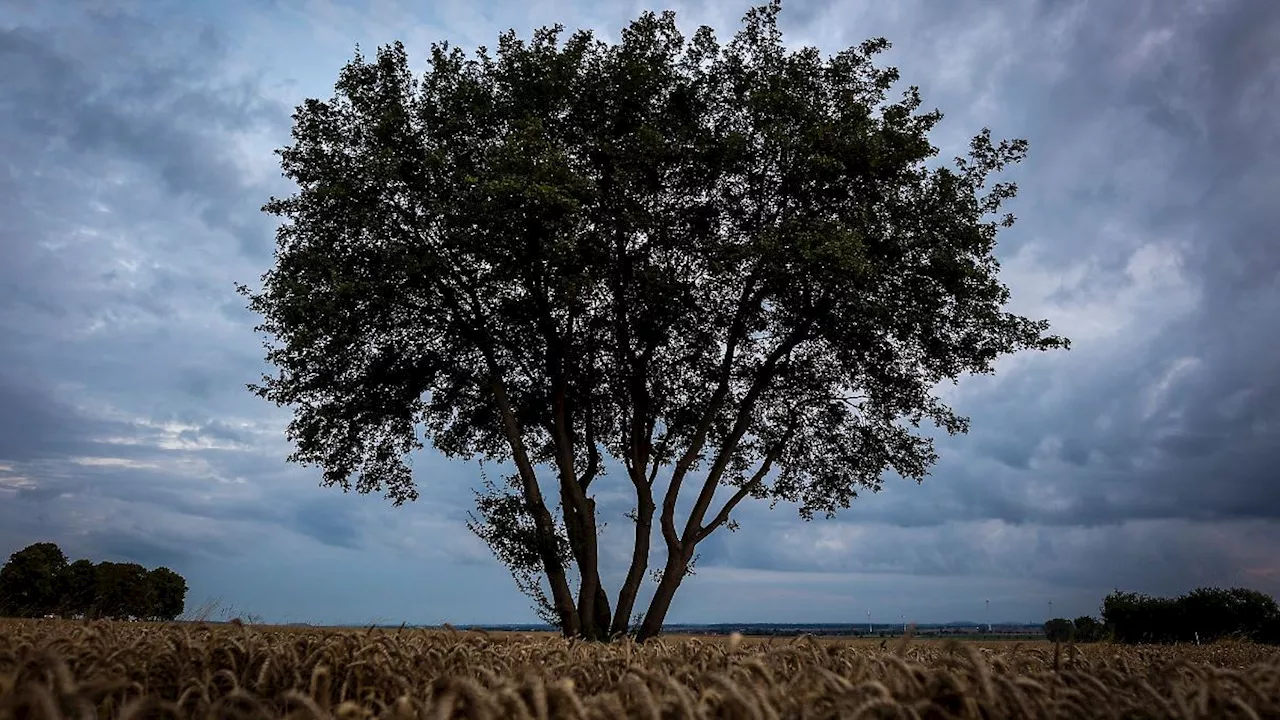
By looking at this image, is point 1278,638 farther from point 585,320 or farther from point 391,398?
point 391,398

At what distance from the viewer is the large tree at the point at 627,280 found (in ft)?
74.3

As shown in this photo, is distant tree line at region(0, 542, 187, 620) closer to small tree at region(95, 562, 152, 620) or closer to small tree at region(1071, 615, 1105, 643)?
small tree at region(95, 562, 152, 620)

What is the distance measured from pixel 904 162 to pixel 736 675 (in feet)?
69.4

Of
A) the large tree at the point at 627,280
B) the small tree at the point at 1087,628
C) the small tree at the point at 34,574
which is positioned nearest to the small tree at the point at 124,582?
the small tree at the point at 34,574

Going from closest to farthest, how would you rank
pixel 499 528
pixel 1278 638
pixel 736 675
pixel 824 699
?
pixel 824 699
pixel 736 675
pixel 499 528
pixel 1278 638

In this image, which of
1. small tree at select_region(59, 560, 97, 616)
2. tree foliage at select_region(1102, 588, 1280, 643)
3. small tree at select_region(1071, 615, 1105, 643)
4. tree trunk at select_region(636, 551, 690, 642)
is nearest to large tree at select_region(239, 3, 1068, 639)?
tree trunk at select_region(636, 551, 690, 642)

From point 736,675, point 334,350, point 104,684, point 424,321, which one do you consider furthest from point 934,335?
point 104,684

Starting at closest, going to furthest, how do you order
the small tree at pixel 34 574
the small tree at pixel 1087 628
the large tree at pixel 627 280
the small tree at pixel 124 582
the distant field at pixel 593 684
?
the distant field at pixel 593 684, the large tree at pixel 627 280, the small tree at pixel 1087 628, the small tree at pixel 124 582, the small tree at pixel 34 574

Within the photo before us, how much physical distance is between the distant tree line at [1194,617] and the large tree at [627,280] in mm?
15704

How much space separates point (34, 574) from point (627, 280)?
115 ft

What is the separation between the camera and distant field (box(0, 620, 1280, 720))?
3.30 m

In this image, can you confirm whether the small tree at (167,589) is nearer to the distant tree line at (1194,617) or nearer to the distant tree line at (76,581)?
the distant tree line at (76,581)

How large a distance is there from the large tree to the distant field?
1579 centimetres

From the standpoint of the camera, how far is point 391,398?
25.3m
